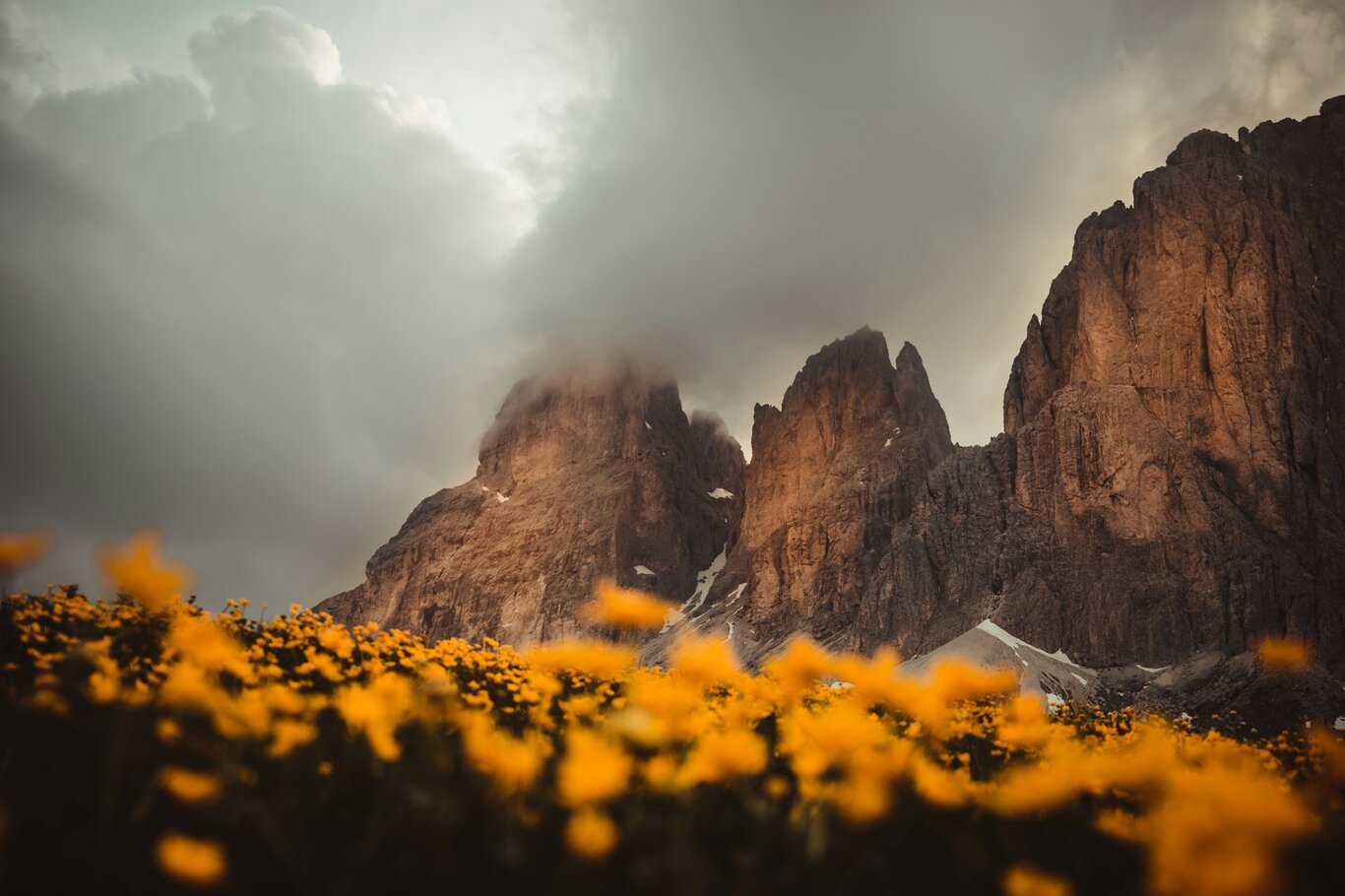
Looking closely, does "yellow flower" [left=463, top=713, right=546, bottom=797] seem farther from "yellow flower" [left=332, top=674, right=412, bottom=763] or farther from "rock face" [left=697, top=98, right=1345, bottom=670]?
"rock face" [left=697, top=98, right=1345, bottom=670]

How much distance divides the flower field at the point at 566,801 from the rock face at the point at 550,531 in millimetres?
145341

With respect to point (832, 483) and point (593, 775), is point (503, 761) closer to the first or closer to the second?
point (593, 775)

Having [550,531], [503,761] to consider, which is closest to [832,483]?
[550,531]

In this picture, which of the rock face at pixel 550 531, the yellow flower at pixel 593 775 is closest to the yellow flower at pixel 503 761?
the yellow flower at pixel 593 775

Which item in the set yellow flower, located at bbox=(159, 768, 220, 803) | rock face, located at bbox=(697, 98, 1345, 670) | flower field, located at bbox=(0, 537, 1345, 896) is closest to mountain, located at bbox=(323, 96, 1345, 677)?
rock face, located at bbox=(697, 98, 1345, 670)

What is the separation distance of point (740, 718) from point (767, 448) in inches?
5917

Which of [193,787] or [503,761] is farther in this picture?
[503,761]

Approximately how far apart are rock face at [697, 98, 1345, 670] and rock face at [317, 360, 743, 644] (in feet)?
203

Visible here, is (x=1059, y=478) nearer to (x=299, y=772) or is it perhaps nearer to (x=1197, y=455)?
(x=1197, y=455)

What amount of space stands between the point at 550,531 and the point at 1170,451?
408ft

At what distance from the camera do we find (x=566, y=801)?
299cm

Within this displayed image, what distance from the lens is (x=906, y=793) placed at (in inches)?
162

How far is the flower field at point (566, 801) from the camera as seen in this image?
2.36 metres

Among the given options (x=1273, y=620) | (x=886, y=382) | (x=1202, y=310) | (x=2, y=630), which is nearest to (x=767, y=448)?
(x=886, y=382)
